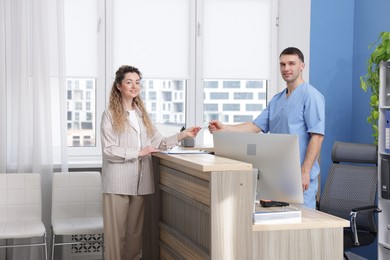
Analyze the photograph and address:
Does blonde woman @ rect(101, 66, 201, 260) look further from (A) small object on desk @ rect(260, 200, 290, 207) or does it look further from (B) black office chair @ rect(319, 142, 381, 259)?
(B) black office chair @ rect(319, 142, 381, 259)

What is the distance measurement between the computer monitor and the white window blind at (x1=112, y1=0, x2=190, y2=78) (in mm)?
2622

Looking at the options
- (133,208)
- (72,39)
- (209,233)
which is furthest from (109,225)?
(72,39)

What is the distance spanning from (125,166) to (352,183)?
1795 mm

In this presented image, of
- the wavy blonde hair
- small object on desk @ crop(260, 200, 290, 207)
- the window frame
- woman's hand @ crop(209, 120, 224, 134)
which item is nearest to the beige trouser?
the wavy blonde hair

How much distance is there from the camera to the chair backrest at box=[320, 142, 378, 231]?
4418 mm

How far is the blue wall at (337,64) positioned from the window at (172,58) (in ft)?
1.47

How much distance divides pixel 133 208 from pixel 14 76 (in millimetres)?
1865

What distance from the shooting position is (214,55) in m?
5.68

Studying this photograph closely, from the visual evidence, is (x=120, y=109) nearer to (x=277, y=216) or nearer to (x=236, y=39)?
(x=277, y=216)

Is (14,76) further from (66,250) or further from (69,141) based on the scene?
(66,250)

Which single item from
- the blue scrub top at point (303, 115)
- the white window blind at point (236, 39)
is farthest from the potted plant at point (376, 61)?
the white window blind at point (236, 39)

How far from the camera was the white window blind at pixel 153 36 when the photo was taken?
5.43m

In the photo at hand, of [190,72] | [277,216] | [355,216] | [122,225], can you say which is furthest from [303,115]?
[190,72]

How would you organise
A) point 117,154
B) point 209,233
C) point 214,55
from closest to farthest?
point 209,233 → point 117,154 → point 214,55
